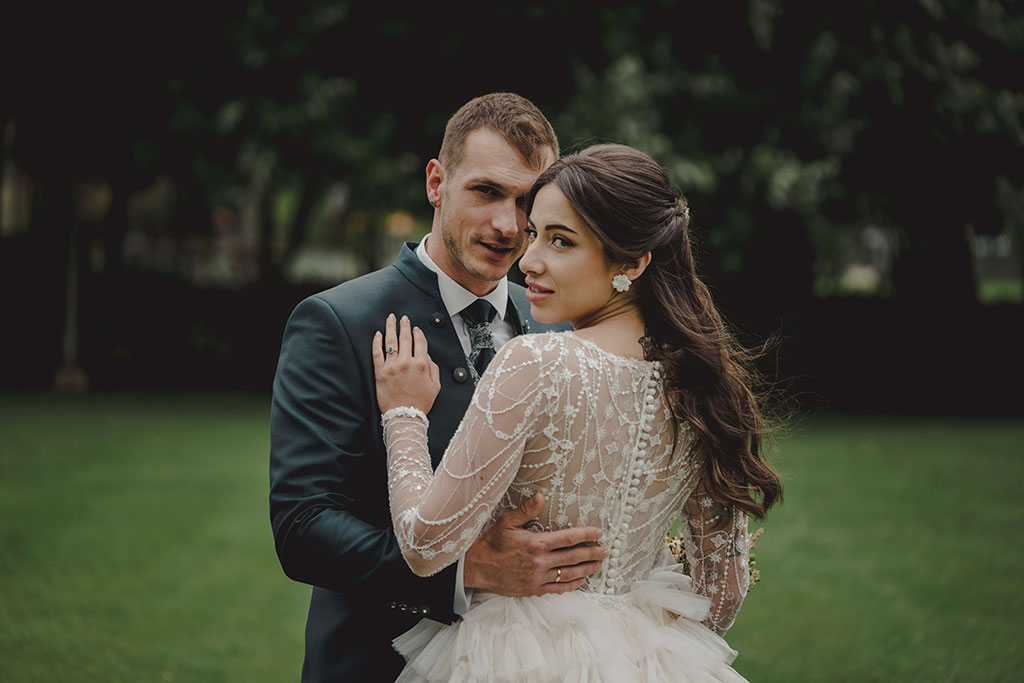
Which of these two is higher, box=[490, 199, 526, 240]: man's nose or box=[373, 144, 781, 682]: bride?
box=[490, 199, 526, 240]: man's nose

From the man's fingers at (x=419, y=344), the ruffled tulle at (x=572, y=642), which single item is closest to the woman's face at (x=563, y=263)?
the man's fingers at (x=419, y=344)

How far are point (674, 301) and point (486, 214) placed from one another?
749 millimetres

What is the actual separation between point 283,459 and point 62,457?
1002 cm

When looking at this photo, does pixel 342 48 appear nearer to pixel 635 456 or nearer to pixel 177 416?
pixel 177 416

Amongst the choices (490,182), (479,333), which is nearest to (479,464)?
(479,333)

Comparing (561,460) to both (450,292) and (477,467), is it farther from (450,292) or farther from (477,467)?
(450,292)

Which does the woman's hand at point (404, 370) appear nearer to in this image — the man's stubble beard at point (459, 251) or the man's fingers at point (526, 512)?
the man's stubble beard at point (459, 251)

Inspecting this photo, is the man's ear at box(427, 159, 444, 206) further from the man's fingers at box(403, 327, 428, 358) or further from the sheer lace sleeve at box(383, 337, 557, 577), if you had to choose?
the sheer lace sleeve at box(383, 337, 557, 577)

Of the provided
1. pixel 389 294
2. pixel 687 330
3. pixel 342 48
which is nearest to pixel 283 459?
pixel 389 294

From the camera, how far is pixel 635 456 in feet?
8.04

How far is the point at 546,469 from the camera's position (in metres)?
2.41

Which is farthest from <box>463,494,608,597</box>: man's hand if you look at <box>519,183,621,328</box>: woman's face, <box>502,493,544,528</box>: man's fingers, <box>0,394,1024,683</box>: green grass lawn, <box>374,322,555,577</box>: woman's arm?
<box>0,394,1024,683</box>: green grass lawn

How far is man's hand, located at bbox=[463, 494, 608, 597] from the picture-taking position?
2.41 metres

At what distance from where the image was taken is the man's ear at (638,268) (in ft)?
8.23
